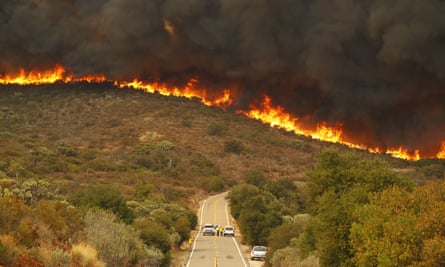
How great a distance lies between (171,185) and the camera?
68062 mm

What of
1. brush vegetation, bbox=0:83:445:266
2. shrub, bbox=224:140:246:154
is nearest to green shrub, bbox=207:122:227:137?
brush vegetation, bbox=0:83:445:266

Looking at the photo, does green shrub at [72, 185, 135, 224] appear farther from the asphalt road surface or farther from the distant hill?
the distant hill

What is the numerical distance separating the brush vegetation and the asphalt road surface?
56.7 inches

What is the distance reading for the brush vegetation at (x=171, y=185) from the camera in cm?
1509

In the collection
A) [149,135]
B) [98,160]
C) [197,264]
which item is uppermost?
[149,135]

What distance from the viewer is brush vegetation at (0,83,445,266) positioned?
1509 centimetres

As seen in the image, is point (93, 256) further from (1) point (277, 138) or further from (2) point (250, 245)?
(1) point (277, 138)

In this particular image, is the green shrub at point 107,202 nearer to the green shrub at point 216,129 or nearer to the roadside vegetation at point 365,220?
the roadside vegetation at point 365,220

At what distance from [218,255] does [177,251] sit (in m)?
3.47

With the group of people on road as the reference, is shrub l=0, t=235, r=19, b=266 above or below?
below

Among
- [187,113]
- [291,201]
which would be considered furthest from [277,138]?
[291,201]

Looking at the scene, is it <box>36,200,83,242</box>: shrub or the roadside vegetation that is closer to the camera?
the roadside vegetation

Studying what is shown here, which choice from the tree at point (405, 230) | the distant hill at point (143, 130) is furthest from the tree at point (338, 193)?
the distant hill at point (143, 130)

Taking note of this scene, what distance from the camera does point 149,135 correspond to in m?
95.2
